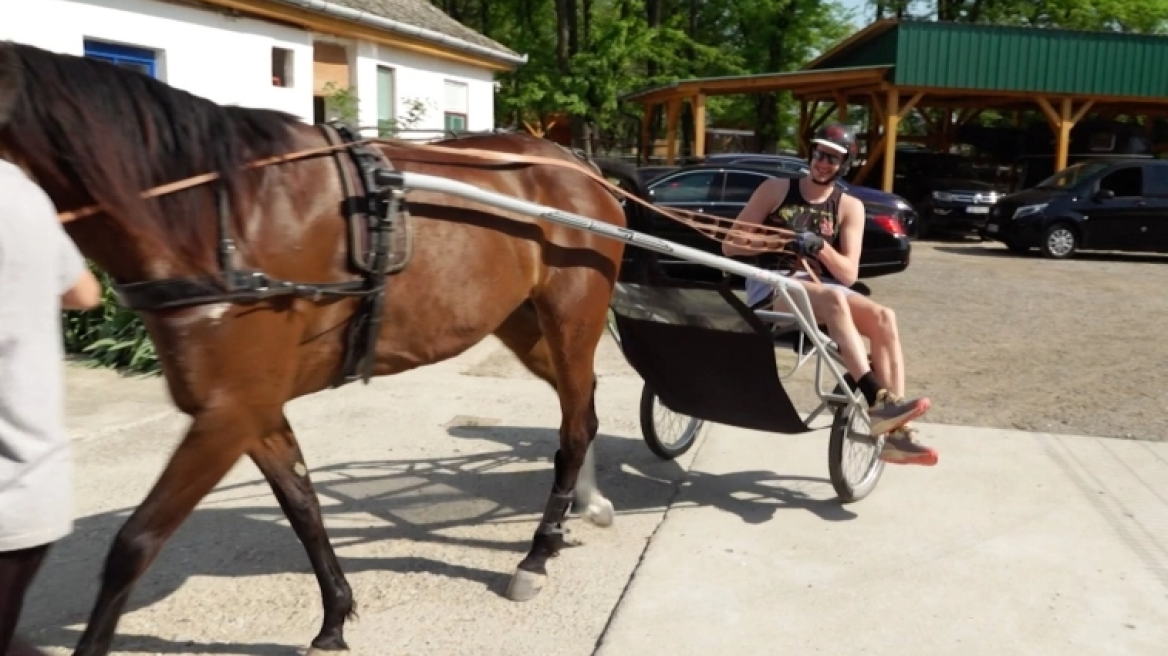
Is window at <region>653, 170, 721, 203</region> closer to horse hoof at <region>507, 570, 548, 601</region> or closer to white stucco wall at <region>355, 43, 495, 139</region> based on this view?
white stucco wall at <region>355, 43, 495, 139</region>

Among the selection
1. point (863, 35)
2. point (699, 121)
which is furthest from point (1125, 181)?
point (699, 121)

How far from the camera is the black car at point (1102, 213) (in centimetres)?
1753

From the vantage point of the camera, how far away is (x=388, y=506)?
5.09m

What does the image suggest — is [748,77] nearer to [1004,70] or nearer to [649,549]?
[1004,70]

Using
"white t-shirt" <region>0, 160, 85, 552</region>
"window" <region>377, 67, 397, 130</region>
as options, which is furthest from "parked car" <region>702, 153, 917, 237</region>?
"white t-shirt" <region>0, 160, 85, 552</region>

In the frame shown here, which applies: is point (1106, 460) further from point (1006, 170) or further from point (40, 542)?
point (1006, 170)

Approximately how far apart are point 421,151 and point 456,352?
76 cm

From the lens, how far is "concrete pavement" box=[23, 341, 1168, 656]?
3771 millimetres

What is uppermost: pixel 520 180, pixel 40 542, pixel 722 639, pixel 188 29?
pixel 188 29

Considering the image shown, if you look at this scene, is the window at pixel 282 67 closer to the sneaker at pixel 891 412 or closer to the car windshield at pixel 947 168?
the sneaker at pixel 891 412

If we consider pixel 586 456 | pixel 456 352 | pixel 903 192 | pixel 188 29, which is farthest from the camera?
pixel 903 192

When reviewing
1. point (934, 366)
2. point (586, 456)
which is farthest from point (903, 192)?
point (586, 456)

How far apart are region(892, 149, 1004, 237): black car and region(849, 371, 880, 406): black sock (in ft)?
56.8

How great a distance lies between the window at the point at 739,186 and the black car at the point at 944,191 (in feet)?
31.1
